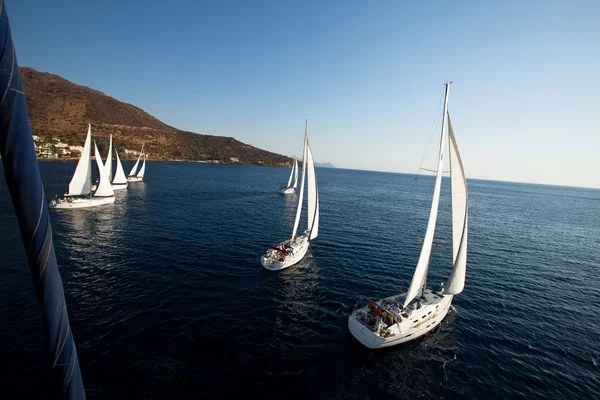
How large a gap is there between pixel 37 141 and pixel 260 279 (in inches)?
6913

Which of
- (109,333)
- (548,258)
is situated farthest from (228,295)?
(548,258)

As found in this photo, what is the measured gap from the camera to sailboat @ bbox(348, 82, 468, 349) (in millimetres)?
20750

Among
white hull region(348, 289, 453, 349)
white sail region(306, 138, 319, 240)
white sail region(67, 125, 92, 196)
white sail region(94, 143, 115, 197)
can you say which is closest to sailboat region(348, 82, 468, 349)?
white hull region(348, 289, 453, 349)

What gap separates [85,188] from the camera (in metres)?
59.5

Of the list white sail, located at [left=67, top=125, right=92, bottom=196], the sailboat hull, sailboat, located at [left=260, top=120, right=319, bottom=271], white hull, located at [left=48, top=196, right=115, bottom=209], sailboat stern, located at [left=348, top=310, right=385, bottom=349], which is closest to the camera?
sailboat stern, located at [left=348, top=310, right=385, bottom=349]

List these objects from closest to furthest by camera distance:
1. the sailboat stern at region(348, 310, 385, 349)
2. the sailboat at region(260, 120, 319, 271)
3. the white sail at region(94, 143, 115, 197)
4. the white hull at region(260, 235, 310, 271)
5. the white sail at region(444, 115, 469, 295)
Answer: the white sail at region(444, 115, 469, 295)
the sailboat stern at region(348, 310, 385, 349)
the white hull at region(260, 235, 310, 271)
the sailboat at region(260, 120, 319, 271)
the white sail at region(94, 143, 115, 197)

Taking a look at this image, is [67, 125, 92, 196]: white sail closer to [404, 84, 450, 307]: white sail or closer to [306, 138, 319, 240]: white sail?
[306, 138, 319, 240]: white sail

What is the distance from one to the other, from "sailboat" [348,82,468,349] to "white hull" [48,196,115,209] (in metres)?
59.8

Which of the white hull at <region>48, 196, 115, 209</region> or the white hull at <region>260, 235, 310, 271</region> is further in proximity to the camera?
the white hull at <region>48, 196, 115, 209</region>

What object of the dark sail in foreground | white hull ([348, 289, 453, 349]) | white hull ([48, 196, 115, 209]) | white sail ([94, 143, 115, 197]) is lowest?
white hull ([348, 289, 453, 349])

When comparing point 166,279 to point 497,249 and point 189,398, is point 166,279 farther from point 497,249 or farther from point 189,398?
point 497,249

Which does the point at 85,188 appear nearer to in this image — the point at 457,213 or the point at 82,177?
the point at 82,177

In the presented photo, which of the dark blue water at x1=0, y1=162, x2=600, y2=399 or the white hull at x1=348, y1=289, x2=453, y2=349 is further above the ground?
the white hull at x1=348, y1=289, x2=453, y2=349

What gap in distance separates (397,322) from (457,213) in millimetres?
9652
